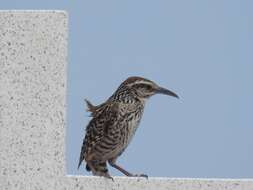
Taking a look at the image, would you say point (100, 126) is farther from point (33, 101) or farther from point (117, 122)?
point (33, 101)

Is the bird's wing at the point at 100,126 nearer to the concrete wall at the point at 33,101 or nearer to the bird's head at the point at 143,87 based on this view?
the bird's head at the point at 143,87

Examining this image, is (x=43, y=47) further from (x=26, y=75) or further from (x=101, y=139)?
(x=101, y=139)

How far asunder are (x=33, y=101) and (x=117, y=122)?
1.39 metres

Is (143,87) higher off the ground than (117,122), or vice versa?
(143,87)

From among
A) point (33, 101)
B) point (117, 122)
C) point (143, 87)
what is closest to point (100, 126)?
point (117, 122)

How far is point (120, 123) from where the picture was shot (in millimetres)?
5918

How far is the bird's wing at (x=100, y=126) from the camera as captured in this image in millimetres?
5934

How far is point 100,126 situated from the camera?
236 inches

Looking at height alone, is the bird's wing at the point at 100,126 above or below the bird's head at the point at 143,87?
below

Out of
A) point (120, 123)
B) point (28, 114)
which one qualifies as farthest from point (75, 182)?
point (120, 123)

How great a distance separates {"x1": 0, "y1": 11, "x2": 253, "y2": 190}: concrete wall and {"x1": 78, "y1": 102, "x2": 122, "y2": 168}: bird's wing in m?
1.26

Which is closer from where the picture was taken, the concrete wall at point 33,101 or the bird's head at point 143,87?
the concrete wall at point 33,101

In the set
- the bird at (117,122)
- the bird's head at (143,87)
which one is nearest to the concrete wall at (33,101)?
the bird at (117,122)

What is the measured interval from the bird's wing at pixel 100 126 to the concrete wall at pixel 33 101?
1.26 meters
